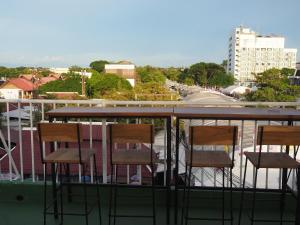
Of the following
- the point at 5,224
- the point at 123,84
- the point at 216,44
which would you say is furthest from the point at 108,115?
the point at 216,44

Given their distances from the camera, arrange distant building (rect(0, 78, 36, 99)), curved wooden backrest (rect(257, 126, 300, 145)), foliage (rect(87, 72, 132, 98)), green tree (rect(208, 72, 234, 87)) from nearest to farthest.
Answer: curved wooden backrest (rect(257, 126, 300, 145)) < foliage (rect(87, 72, 132, 98)) < distant building (rect(0, 78, 36, 99)) < green tree (rect(208, 72, 234, 87))

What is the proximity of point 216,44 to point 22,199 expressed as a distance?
107m

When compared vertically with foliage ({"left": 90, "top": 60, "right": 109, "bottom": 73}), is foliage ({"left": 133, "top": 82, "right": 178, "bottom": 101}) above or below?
below

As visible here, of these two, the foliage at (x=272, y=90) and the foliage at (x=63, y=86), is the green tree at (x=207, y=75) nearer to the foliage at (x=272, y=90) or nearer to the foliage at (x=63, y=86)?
the foliage at (x=272, y=90)

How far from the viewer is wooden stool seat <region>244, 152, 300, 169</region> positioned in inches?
117

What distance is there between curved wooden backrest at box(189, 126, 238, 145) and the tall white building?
126 meters

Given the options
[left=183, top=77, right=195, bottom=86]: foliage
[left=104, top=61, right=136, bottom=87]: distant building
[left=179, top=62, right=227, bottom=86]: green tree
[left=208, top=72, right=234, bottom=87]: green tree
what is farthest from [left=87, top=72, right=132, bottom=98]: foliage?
[left=208, top=72, right=234, bottom=87]: green tree

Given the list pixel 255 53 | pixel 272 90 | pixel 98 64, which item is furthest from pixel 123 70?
pixel 255 53

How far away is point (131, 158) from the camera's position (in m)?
3.14

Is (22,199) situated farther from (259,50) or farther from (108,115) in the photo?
(259,50)

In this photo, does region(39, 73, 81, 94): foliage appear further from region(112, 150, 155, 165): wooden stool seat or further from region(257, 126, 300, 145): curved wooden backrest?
region(257, 126, 300, 145): curved wooden backrest

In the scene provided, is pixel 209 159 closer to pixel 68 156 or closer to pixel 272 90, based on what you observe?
pixel 68 156

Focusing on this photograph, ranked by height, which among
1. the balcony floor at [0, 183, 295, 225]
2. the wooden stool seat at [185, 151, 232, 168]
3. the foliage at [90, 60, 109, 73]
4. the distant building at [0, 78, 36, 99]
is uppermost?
the foliage at [90, 60, 109, 73]

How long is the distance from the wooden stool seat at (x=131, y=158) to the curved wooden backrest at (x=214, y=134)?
0.50 m
